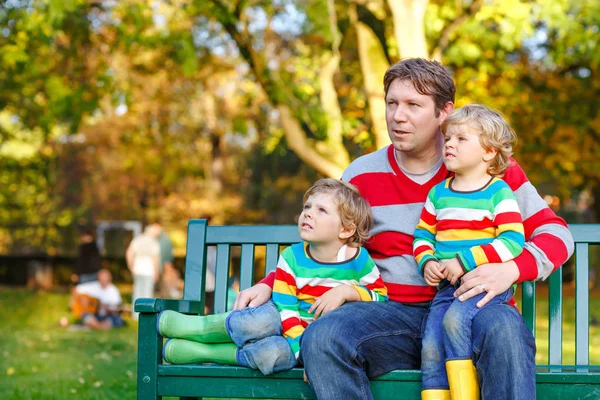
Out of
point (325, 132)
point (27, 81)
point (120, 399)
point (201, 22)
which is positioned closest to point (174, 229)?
point (201, 22)

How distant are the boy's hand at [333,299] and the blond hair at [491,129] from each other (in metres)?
0.72

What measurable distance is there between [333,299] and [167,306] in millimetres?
674

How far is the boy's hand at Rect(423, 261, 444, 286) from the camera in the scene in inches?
124

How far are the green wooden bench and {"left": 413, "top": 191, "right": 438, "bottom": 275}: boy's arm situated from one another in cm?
47

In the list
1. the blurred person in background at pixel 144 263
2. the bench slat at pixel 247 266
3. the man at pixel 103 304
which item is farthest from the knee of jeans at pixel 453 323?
the blurred person in background at pixel 144 263

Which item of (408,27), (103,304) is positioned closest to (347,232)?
(408,27)

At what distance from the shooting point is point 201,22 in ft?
54.2

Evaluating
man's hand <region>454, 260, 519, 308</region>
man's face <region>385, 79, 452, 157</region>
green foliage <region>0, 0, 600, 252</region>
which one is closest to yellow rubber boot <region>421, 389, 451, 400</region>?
man's hand <region>454, 260, 519, 308</region>

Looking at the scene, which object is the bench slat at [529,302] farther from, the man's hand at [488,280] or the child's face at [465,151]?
the child's face at [465,151]

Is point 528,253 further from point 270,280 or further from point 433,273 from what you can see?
point 270,280

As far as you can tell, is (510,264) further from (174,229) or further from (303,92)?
(174,229)

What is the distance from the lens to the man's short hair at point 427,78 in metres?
3.40

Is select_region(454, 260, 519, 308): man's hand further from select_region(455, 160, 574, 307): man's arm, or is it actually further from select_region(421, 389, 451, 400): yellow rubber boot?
select_region(421, 389, 451, 400): yellow rubber boot

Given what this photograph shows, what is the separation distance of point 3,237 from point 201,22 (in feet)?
49.4
